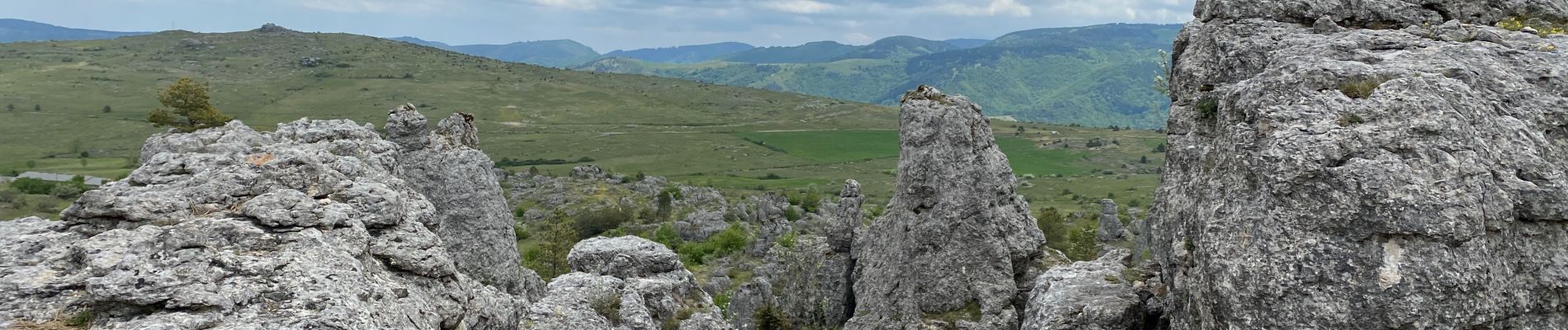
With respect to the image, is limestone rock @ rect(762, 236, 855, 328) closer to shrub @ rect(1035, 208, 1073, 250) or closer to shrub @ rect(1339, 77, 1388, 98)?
shrub @ rect(1035, 208, 1073, 250)

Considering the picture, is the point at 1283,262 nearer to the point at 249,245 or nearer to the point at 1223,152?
the point at 1223,152

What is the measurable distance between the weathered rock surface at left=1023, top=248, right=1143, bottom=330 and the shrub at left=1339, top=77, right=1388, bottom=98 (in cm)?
623

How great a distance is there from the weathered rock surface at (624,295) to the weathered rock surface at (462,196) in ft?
11.4

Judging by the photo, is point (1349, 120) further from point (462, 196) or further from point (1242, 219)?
point (462, 196)

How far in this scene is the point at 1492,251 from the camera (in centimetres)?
1073

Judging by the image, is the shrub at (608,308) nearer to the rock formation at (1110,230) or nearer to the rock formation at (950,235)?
the rock formation at (950,235)

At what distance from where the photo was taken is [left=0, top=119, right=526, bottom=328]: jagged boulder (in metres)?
10.3

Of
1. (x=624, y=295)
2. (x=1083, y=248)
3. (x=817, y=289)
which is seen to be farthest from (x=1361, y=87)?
(x=1083, y=248)

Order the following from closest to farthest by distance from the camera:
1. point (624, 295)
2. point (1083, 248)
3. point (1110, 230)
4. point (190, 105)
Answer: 1. point (624, 295)
2. point (190, 105)
3. point (1083, 248)
4. point (1110, 230)

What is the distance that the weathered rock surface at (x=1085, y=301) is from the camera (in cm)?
1647

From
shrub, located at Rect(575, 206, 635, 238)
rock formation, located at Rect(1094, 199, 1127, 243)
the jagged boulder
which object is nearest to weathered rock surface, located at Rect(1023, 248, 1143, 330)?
the jagged boulder

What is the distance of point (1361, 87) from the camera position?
11609 mm

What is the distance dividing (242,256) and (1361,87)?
592 inches

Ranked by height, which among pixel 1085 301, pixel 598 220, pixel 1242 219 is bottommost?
pixel 598 220
